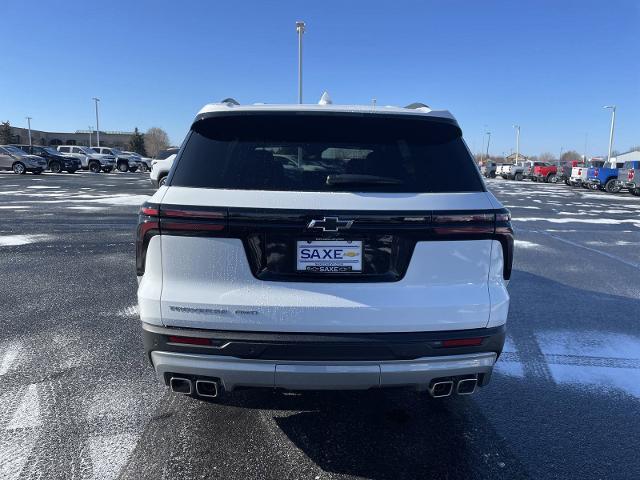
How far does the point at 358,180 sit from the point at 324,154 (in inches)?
12.9

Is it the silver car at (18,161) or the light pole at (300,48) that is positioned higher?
the light pole at (300,48)

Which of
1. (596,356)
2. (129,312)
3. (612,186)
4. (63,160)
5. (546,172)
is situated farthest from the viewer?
(546,172)

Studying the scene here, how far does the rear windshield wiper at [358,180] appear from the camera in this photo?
2428 mm

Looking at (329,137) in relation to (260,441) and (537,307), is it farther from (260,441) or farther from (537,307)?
(537,307)

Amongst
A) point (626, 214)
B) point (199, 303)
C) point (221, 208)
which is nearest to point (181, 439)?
point (199, 303)

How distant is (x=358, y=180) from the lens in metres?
2.44

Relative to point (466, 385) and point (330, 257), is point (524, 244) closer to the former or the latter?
point (466, 385)

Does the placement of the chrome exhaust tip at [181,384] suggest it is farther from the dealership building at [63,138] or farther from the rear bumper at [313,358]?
the dealership building at [63,138]

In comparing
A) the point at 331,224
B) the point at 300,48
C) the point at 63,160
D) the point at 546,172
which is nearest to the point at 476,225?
the point at 331,224

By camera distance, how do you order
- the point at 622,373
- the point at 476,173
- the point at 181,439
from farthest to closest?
the point at 622,373
the point at 181,439
the point at 476,173

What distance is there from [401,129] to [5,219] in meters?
11.8

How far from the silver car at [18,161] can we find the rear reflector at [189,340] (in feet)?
117

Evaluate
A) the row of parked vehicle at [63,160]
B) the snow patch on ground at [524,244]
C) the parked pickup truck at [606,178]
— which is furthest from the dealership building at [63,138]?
the snow patch on ground at [524,244]

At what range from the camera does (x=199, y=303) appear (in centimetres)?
238
